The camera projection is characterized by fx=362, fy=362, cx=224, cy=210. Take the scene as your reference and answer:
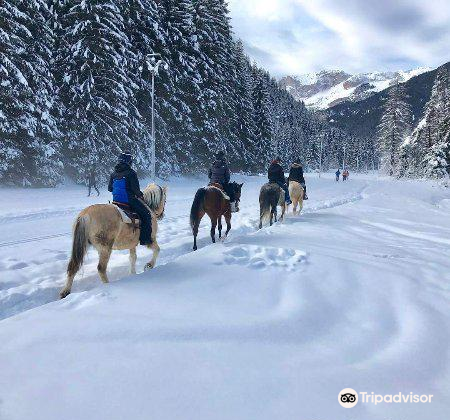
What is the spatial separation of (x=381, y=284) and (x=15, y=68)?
851 inches

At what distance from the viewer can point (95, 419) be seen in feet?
7.36

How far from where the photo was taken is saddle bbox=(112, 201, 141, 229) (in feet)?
20.4

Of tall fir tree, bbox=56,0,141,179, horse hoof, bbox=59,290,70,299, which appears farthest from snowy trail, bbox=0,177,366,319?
tall fir tree, bbox=56,0,141,179

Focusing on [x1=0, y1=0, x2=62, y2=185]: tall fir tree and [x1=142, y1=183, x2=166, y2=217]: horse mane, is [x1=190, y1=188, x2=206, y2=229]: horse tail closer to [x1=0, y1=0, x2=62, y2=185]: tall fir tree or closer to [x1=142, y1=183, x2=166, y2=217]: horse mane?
[x1=142, y1=183, x2=166, y2=217]: horse mane

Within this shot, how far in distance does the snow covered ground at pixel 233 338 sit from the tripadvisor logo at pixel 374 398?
46 mm

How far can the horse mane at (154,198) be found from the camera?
7.32 m

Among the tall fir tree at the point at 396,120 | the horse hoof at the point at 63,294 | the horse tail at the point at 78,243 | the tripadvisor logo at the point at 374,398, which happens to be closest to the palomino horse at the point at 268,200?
the horse tail at the point at 78,243

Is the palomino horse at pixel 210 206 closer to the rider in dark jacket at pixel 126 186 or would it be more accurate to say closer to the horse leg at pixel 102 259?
the rider in dark jacket at pixel 126 186

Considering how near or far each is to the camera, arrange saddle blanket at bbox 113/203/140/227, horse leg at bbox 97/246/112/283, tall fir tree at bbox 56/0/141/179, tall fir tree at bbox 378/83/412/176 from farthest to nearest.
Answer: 1. tall fir tree at bbox 378/83/412/176
2. tall fir tree at bbox 56/0/141/179
3. saddle blanket at bbox 113/203/140/227
4. horse leg at bbox 97/246/112/283

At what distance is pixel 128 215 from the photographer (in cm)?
636

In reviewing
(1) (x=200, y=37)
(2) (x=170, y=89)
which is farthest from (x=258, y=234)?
(1) (x=200, y=37)

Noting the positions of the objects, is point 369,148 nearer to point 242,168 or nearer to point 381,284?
point 242,168

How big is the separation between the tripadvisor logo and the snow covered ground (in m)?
0.05

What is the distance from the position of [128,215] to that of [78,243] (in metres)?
1.13
